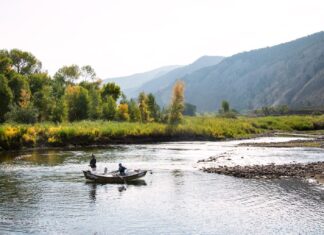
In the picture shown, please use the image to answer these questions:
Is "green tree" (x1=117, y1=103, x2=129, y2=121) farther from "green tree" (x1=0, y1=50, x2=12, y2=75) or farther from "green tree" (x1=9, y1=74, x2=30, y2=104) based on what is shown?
"green tree" (x1=0, y1=50, x2=12, y2=75)

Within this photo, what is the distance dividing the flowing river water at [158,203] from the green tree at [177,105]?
5822 cm

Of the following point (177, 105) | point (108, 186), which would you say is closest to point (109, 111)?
point (177, 105)

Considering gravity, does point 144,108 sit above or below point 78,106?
below

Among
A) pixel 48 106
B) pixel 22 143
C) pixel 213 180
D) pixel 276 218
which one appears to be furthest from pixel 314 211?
pixel 48 106

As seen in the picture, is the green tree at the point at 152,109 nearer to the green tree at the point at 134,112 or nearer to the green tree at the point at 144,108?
the green tree at the point at 144,108

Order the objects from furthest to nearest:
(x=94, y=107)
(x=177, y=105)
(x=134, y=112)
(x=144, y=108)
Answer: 1. (x=134, y=112)
2. (x=144, y=108)
3. (x=94, y=107)
4. (x=177, y=105)

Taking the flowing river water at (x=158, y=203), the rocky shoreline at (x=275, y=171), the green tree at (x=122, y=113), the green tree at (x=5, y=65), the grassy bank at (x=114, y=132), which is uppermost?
the green tree at (x=5, y=65)

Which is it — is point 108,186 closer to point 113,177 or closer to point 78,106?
point 113,177

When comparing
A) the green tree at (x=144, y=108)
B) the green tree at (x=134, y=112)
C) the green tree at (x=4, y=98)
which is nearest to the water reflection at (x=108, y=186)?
the green tree at (x=4, y=98)

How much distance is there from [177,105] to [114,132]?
2814cm

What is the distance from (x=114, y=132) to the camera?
312ft

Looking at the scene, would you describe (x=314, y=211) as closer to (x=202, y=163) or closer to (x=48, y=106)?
(x=202, y=163)

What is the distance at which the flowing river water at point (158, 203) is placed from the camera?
28.6 meters

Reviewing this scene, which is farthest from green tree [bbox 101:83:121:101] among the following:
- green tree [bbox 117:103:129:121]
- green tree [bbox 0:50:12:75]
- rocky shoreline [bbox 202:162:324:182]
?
rocky shoreline [bbox 202:162:324:182]
